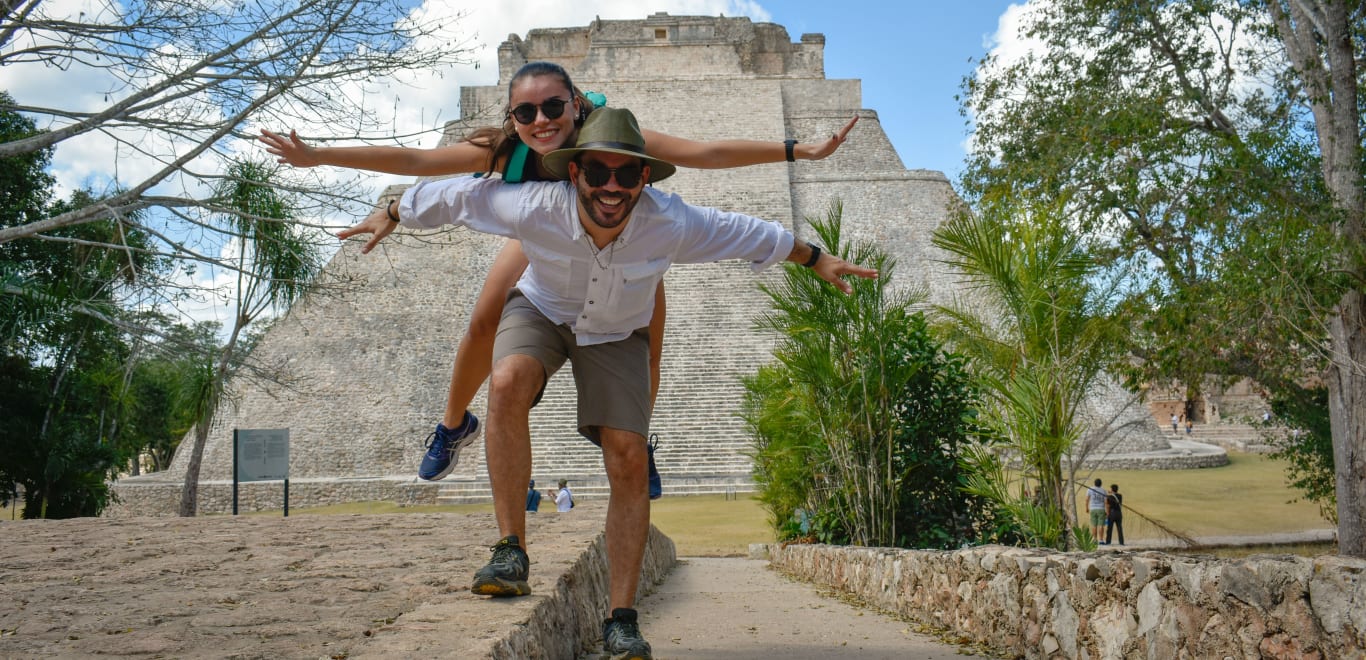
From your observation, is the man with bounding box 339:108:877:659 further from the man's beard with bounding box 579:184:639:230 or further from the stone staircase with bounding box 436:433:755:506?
the stone staircase with bounding box 436:433:755:506

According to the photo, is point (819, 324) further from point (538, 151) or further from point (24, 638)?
point (24, 638)

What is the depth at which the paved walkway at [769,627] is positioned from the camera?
303cm

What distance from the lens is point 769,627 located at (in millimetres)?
3750

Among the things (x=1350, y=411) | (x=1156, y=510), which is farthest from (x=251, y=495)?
(x=1350, y=411)

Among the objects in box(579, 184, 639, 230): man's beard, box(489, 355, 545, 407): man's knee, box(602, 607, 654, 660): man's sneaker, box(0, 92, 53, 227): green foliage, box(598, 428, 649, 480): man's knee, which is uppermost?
box(0, 92, 53, 227): green foliage

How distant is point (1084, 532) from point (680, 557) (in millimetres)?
6109

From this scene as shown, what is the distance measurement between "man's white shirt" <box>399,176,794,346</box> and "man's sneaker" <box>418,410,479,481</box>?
2.39 ft

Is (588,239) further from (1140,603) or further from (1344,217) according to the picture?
(1344,217)

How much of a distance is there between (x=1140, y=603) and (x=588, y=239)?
158cm

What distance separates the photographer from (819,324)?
5949 mm

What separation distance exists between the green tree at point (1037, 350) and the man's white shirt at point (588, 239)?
2573 mm

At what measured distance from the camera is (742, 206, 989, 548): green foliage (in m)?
5.96

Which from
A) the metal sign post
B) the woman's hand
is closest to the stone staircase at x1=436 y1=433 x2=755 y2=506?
the metal sign post

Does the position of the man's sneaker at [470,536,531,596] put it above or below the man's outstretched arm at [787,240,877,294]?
below
